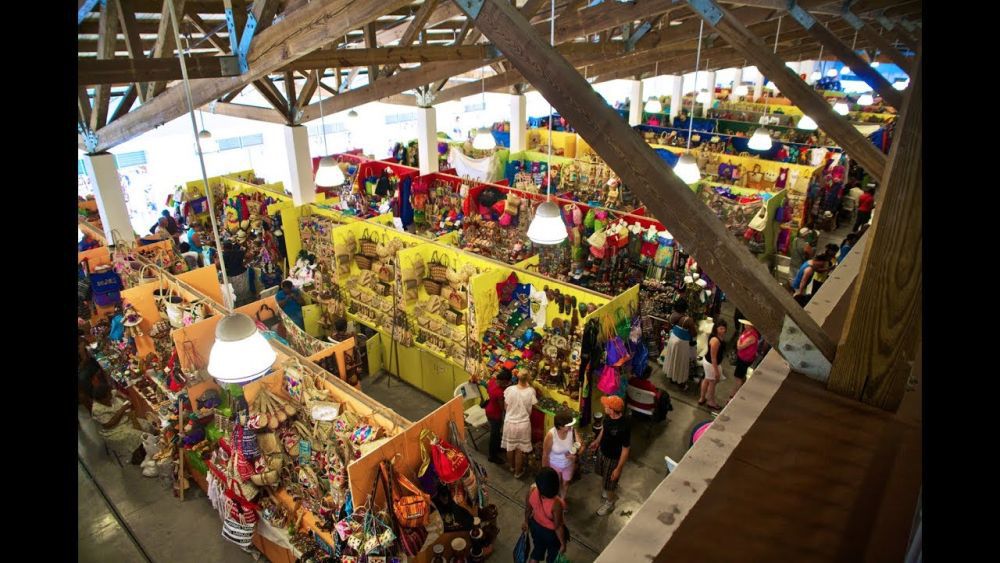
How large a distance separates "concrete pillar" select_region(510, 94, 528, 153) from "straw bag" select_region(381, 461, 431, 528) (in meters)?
11.0

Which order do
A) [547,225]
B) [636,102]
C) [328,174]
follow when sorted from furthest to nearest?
[636,102] → [328,174] → [547,225]

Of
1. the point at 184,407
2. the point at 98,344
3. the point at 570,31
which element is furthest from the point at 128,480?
the point at 570,31

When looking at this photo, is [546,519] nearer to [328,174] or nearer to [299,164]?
[328,174]

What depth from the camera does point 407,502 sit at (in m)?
4.32

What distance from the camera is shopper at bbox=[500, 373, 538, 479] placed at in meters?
5.87

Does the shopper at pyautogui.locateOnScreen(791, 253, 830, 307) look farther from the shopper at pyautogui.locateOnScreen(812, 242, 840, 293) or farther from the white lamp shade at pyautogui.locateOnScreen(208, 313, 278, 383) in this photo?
the white lamp shade at pyautogui.locateOnScreen(208, 313, 278, 383)

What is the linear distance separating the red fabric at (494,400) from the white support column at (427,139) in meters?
7.01

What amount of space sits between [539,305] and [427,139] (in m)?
6.63

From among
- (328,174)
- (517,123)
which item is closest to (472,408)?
(328,174)

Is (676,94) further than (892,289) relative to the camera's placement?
Yes

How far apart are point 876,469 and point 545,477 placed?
3116mm

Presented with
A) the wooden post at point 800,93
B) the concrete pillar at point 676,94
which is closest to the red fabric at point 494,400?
the wooden post at point 800,93

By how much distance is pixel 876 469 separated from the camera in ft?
4.36

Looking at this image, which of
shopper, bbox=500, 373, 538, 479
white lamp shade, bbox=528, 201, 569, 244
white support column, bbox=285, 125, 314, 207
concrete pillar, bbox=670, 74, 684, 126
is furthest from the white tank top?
concrete pillar, bbox=670, 74, 684, 126
